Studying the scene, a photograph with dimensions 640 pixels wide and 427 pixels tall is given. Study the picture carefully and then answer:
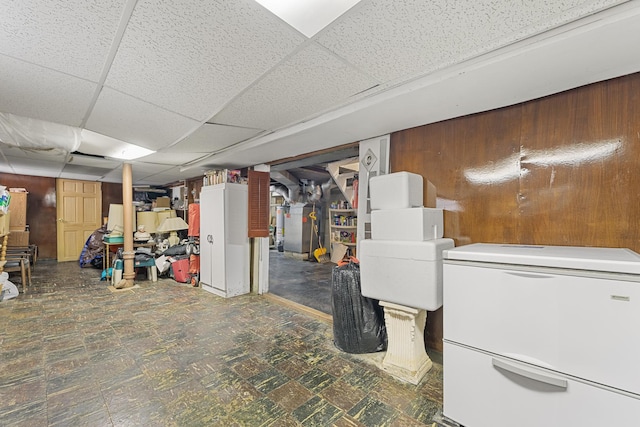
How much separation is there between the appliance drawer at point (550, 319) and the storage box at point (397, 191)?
597 mm

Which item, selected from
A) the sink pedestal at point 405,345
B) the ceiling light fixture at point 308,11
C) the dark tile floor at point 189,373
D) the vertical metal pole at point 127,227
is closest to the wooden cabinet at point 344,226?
the dark tile floor at point 189,373

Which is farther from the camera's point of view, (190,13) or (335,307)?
(335,307)

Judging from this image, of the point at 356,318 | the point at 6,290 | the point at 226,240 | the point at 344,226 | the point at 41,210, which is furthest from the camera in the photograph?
the point at 344,226

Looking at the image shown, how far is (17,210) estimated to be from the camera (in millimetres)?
5453

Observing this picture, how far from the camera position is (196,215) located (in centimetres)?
510

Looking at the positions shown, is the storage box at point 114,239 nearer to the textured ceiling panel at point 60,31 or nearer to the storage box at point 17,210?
the storage box at point 17,210

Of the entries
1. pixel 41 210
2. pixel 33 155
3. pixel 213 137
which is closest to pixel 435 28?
pixel 213 137

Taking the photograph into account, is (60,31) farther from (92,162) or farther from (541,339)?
(92,162)

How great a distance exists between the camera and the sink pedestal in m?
1.98

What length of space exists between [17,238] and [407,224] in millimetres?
7199

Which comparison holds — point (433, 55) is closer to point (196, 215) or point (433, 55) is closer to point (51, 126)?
point (51, 126)

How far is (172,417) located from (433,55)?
2542 millimetres

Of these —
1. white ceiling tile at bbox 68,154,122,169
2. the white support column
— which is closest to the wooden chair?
white ceiling tile at bbox 68,154,122,169

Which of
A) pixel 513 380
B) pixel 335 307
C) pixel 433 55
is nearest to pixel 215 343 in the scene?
pixel 335 307
